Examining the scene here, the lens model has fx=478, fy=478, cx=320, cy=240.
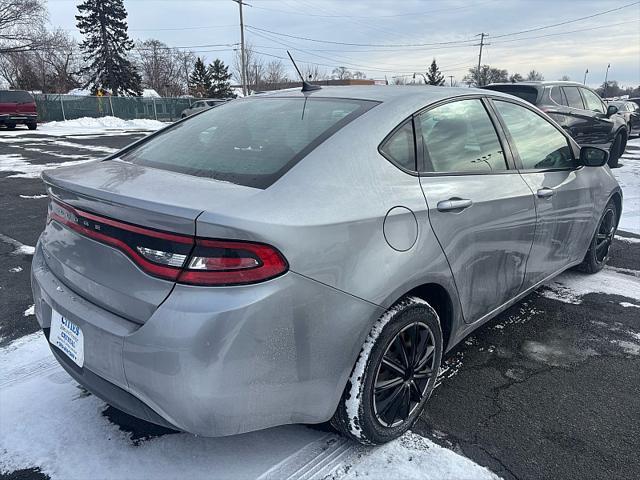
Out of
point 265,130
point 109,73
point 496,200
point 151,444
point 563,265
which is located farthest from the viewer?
point 109,73

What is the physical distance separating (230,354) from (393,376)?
893 millimetres

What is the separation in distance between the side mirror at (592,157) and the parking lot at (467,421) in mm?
1093

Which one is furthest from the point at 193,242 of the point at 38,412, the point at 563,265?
the point at 563,265

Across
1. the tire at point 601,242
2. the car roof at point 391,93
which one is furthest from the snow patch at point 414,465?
the tire at point 601,242

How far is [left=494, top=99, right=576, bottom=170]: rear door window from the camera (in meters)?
2.99

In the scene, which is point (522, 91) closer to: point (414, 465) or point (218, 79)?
point (414, 465)

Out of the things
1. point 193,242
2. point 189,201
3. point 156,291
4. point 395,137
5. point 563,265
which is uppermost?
point 395,137

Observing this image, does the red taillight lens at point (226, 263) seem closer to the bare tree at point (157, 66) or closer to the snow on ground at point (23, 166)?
the snow on ground at point (23, 166)

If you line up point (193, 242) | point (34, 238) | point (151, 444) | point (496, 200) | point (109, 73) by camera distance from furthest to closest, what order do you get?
point (109, 73) → point (34, 238) → point (496, 200) → point (151, 444) → point (193, 242)

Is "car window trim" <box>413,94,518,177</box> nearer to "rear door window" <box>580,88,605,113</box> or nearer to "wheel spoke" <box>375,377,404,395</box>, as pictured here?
"wheel spoke" <box>375,377,404,395</box>

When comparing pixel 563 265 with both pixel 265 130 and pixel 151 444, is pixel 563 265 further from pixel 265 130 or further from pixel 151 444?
pixel 151 444

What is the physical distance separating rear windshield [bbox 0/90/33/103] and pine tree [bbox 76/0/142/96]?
2897cm

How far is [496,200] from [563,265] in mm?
1429

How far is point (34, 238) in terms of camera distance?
518 centimetres
